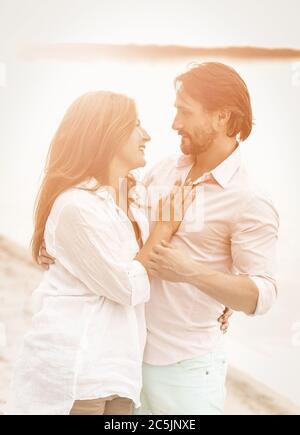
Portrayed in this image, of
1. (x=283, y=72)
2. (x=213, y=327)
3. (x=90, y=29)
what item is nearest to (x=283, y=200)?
(x=283, y=72)

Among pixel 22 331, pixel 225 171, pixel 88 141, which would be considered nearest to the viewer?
pixel 88 141

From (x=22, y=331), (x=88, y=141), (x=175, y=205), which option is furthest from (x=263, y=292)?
(x=22, y=331)

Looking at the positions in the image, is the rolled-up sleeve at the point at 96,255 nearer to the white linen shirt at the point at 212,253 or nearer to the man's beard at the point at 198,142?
the white linen shirt at the point at 212,253

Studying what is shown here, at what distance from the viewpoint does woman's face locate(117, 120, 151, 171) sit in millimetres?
1769

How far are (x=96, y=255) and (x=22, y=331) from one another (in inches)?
56.8

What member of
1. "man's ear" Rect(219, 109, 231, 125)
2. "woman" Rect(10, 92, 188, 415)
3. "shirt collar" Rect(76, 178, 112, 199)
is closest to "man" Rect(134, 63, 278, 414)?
"man's ear" Rect(219, 109, 231, 125)

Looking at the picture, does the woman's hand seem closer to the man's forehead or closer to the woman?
the woman

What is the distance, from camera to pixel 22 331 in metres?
2.89

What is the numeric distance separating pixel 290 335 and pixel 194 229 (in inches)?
45.2

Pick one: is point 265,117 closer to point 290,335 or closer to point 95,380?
point 290,335

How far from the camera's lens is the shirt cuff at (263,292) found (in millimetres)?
1729

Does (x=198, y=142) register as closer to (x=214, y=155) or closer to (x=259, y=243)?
(x=214, y=155)

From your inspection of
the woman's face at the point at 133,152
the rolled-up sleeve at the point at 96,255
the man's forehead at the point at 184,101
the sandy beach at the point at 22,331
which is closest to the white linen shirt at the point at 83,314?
the rolled-up sleeve at the point at 96,255

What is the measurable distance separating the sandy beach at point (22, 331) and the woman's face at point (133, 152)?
1.19 meters
